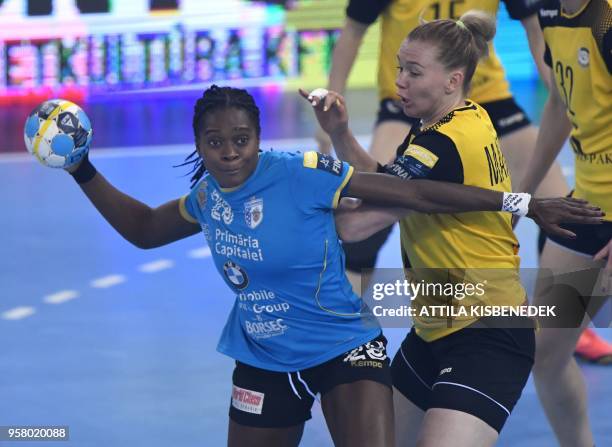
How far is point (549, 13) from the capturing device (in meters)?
4.38

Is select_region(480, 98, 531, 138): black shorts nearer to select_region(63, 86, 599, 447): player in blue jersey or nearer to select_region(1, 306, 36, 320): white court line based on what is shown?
select_region(63, 86, 599, 447): player in blue jersey

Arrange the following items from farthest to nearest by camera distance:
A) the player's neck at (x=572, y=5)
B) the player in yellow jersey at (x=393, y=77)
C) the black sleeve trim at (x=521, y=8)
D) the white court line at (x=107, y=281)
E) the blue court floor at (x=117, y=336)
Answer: the white court line at (x=107, y=281) → the black sleeve trim at (x=521, y=8) → the player in yellow jersey at (x=393, y=77) → the blue court floor at (x=117, y=336) → the player's neck at (x=572, y=5)

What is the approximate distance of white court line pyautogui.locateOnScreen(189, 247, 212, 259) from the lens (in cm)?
752

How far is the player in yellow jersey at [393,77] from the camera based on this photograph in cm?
544

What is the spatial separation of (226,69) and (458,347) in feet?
33.6

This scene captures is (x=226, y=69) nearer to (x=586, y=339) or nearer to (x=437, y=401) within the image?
(x=586, y=339)

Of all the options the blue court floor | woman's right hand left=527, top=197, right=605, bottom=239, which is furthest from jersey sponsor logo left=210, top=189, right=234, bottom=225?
the blue court floor

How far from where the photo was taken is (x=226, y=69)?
13391 mm

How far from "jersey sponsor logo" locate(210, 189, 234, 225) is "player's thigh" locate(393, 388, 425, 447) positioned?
84 centimetres

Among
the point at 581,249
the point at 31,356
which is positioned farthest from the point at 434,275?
the point at 31,356

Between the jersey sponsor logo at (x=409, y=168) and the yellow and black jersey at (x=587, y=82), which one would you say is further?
the yellow and black jersey at (x=587, y=82)

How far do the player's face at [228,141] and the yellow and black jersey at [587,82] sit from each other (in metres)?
1.41

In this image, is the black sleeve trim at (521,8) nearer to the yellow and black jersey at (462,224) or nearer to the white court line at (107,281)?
the yellow and black jersey at (462,224)

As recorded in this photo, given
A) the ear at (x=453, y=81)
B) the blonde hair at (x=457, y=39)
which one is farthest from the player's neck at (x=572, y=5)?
the ear at (x=453, y=81)
